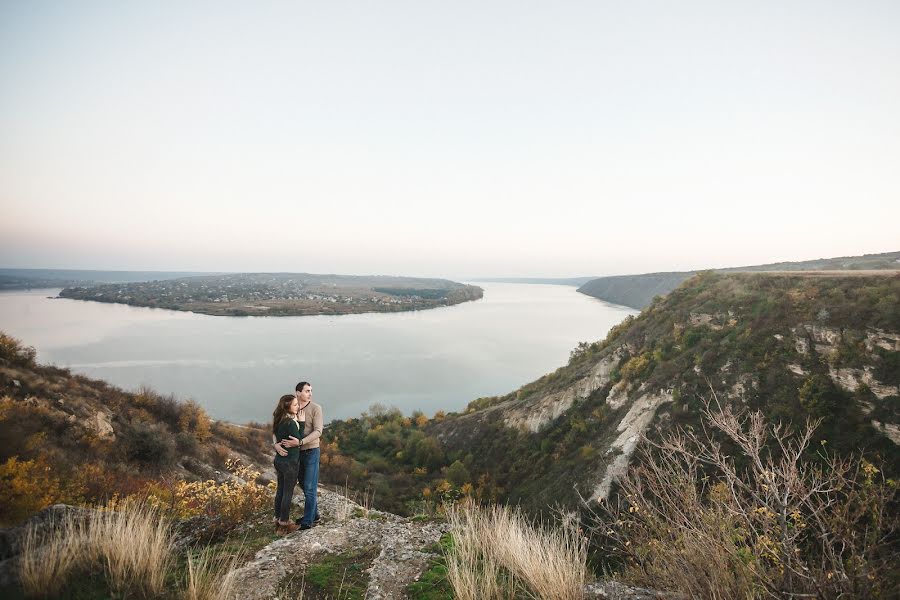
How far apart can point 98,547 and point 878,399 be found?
17.8 meters

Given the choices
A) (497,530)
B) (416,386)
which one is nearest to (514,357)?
(416,386)

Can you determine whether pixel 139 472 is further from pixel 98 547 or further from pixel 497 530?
pixel 497 530

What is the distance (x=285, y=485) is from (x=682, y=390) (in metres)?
16.8

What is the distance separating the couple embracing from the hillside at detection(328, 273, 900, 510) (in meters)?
6.37

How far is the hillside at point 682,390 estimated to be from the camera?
11.7 meters

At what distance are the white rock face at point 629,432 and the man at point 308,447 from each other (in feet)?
42.2

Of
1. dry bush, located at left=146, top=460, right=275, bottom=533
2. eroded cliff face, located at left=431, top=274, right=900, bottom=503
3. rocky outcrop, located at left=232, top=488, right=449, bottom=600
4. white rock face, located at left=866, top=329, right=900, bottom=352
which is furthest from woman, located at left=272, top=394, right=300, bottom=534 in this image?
white rock face, located at left=866, top=329, right=900, bottom=352

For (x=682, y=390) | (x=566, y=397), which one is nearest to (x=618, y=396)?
(x=566, y=397)

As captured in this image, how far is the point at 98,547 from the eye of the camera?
338 centimetres

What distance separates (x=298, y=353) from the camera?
6425 centimetres

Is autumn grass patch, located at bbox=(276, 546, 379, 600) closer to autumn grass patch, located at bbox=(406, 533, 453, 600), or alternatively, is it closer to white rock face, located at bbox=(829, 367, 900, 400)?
autumn grass patch, located at bbox=(406, 533, 453, 600)

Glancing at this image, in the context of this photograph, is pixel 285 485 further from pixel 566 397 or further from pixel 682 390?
pixel 566 397

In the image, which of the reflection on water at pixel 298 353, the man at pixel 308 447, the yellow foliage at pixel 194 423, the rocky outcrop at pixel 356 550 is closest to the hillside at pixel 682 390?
the rocky outcrop at pixel 356 550

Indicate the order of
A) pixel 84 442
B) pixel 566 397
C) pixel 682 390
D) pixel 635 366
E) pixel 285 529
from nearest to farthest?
pixel 285 529 < pixel 84 442 < pixel 682 390 < pixel 635 366 < pixel 566 397
